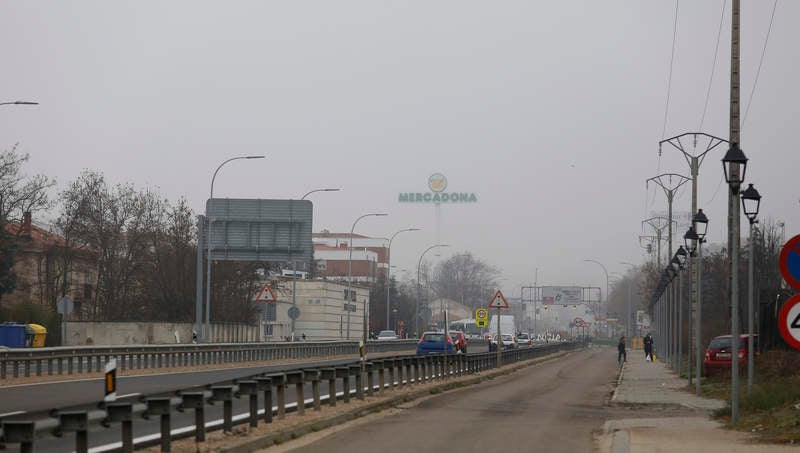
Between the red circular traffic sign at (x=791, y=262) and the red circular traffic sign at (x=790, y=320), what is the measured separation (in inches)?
8.8

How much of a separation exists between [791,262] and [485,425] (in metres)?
6.89

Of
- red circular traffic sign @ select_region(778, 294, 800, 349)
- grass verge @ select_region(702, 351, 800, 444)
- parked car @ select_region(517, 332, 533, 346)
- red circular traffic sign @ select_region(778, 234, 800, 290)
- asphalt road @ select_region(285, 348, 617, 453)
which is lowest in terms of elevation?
parked car @ select_region(517, 332, 533, 346)

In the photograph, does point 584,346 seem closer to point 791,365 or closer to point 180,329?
point 180,329

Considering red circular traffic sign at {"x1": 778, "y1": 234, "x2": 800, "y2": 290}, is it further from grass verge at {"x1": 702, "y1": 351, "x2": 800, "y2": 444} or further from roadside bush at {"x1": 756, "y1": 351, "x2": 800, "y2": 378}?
roadside bush at {"x1": 756, "y1": 351, "x2": 800, "y2": 378}

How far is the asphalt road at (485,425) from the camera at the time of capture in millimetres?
15609

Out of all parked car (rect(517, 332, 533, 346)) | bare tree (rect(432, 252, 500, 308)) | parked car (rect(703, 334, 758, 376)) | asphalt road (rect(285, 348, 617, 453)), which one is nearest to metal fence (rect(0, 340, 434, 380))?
asphalt road (rect(285, 348, 617, 453))

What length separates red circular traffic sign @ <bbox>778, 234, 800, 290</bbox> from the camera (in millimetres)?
13562

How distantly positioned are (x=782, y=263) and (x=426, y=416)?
889cm

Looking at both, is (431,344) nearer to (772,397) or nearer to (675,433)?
(772,397)

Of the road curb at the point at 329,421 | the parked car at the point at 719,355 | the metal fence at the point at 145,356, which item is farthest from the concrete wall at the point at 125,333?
the parked car at the point at 719,355

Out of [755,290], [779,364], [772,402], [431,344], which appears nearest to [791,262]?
[772,402]

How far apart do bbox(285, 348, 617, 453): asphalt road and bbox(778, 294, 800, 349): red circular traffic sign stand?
3.40 m

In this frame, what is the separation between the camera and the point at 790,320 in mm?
13367

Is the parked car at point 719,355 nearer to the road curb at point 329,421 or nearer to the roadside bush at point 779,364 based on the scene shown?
the roadside bush at point 779,364
